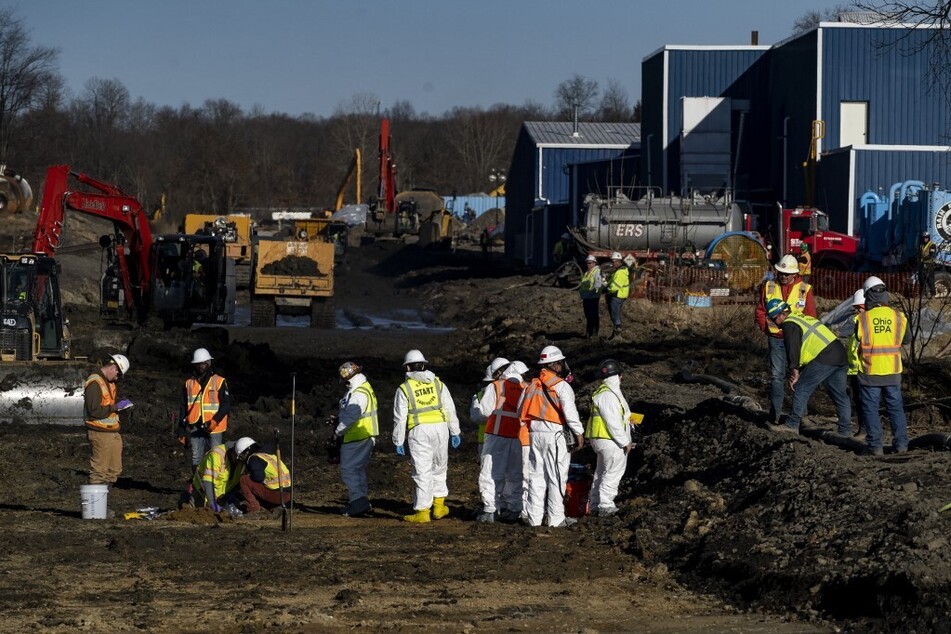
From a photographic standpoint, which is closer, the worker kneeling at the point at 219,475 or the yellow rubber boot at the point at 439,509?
the yellow rubber boot at the point at 439,509

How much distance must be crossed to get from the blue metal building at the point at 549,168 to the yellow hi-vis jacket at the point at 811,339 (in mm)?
41550

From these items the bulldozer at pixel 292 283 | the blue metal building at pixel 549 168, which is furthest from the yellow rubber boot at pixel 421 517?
the blue metal building at pixel 549 168

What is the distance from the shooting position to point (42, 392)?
18.2 m

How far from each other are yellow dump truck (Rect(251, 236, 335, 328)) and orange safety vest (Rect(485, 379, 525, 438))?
880 inches

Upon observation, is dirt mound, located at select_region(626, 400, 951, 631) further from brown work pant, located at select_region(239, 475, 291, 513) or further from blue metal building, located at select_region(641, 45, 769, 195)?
blue metal building, located at select_region(641, 45, 769, 195)

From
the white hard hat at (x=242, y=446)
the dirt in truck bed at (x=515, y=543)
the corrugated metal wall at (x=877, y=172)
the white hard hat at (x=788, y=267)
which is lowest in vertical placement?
the dirt in truck bed at (x=515, y=543)

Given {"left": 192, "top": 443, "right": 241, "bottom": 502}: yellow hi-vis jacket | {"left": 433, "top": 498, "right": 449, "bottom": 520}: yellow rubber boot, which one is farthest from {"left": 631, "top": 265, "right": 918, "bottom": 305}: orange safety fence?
{"left": 192, "top": 443, "right": 241, "bottom": 502}: yellow hi-vis jacket

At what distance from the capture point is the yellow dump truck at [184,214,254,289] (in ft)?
117

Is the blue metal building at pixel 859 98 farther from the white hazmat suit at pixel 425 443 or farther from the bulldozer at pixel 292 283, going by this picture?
the white hazmat suit at pixel 425 443

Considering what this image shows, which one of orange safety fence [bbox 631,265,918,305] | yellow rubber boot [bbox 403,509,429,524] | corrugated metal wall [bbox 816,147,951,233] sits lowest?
yellow rubber boot [bbox 403,509,429,524]

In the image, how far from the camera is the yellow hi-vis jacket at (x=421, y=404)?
43.3 feet

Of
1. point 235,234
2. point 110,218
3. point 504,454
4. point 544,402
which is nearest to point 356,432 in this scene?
point 504,454

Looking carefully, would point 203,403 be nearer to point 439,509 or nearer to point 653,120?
point 439,509

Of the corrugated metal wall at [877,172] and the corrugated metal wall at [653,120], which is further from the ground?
the corrugated metal wall at [653,120]
